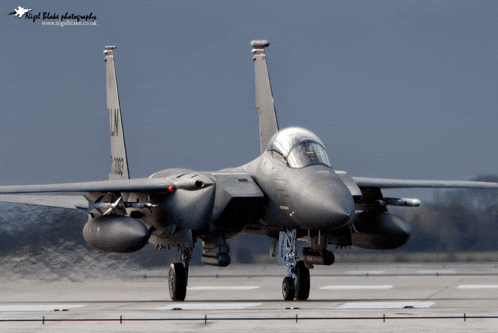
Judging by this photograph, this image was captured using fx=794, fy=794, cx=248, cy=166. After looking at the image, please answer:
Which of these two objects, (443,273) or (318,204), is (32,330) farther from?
(443,273)

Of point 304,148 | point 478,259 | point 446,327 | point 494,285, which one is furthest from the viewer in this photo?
point 478,259

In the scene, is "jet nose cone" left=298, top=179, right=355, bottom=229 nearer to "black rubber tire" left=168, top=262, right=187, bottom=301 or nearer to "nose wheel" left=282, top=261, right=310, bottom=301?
"nose wheel" left=282, top=261, right=310, bottom=301

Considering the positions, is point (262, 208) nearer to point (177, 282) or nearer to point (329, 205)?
point (329, 205)

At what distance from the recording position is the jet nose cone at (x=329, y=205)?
13.8 meters

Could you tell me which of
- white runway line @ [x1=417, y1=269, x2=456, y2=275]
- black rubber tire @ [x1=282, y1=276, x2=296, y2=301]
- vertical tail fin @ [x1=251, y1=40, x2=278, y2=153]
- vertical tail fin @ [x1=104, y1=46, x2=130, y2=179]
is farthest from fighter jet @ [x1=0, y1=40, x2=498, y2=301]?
white runway line @ [x1=417, y1=269, x2=456, y2=275]

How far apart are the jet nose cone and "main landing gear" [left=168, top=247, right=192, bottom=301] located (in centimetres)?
404

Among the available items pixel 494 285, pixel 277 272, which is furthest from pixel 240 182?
pixel 277 272

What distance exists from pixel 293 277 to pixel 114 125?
7.74 m

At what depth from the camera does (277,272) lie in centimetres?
2677

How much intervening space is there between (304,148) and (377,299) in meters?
3.96

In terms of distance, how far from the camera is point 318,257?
15758 millimetres

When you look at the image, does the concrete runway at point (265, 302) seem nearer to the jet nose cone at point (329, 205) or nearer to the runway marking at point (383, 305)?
the runway marking at point (383, 305)

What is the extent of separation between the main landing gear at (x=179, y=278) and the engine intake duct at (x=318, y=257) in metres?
2.74

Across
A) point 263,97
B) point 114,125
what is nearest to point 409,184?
point 263,97
